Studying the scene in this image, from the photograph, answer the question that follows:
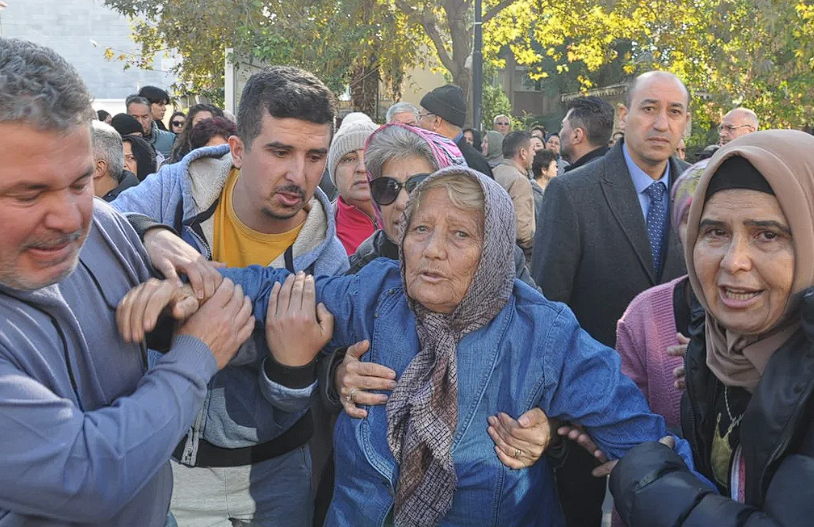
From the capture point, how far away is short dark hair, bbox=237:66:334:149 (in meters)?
3.07

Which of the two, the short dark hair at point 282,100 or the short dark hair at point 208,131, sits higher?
the short dark hair at point 282,100

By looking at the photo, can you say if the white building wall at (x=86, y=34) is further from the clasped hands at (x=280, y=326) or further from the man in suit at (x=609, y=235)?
the clasped hands at (x=280, y=326)

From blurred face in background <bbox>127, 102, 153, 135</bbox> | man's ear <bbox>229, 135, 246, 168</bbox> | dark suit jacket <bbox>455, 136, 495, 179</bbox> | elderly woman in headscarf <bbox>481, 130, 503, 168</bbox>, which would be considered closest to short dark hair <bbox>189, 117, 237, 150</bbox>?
dark suit jacket <bbox>455, 136, 495, 179</bbox>

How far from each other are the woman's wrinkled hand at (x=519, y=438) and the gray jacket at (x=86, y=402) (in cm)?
85

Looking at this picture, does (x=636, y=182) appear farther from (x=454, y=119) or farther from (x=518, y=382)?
(x=454, y=119)

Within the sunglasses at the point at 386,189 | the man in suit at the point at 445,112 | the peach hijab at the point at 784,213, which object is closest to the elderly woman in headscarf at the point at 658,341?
the peach hijab at the point at 784,213

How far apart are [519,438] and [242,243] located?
127 cm

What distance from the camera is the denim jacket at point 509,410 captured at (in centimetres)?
249

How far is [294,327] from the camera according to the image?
8.67 feet

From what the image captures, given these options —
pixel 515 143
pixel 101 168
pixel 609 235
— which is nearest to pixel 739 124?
pixel 515 143

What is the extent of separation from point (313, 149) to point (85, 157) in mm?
1280

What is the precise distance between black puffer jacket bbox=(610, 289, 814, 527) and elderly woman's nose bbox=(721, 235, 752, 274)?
188 millimetres

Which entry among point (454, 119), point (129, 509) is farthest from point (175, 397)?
point (454, 119)

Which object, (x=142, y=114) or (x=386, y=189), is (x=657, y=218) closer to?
(x=386, y=189)
